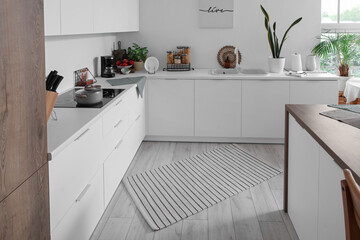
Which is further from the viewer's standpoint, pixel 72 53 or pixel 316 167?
pixel 72 53

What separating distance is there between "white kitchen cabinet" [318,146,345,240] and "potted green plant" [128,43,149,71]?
3497mm

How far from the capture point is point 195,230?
2.93 meters

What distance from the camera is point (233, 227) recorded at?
9.73 ft

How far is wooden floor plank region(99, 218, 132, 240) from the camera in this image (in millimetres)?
2814

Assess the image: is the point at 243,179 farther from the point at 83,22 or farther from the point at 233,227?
the point at 83,22

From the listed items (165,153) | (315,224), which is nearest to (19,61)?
(315,224)

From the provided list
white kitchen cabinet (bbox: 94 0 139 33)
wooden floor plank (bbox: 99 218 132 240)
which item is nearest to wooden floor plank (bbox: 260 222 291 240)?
wooden floor plank (bbox: 99 218 132 240)

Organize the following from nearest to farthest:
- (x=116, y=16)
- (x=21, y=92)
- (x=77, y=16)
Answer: (x=21, y=92), (x=77, y=16), (x=116, y=16)

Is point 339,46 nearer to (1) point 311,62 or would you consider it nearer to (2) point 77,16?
(1) point 311,62

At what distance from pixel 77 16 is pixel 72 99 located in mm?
623

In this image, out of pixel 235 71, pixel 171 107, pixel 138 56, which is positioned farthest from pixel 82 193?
pixel 235 71

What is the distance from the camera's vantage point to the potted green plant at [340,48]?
543cm

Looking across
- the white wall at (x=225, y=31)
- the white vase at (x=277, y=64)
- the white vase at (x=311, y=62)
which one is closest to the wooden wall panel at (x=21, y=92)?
the white vase at (x=277, y=64)

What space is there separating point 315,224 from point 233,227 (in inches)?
31.6
